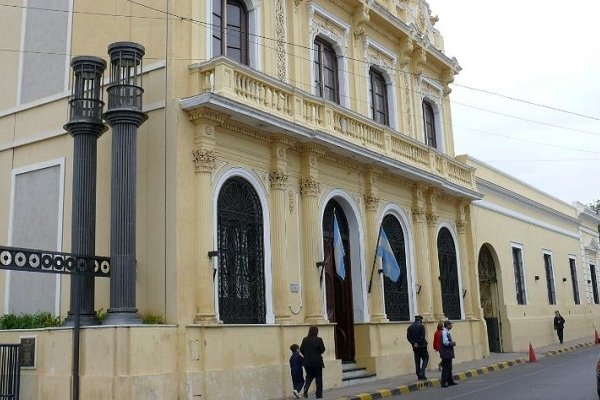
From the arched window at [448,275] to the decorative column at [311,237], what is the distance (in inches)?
303

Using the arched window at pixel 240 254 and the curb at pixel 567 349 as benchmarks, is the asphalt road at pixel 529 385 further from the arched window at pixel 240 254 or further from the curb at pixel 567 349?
the curb at pixel 567 349

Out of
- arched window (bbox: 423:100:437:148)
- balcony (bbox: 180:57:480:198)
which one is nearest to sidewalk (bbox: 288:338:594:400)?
balcony (bbox: 180:57:480:198)

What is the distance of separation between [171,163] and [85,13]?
15.7 ft

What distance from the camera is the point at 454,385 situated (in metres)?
17.2

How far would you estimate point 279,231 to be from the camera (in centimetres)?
1588

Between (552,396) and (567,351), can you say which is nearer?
(552,396)

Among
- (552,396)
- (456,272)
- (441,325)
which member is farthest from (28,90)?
(456,272)

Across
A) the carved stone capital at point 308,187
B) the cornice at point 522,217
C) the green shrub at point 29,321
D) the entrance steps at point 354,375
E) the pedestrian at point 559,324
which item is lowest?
the entrance steps at point 354,375

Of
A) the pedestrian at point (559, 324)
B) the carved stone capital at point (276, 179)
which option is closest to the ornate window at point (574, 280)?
the pedestrian at point (559, 324)

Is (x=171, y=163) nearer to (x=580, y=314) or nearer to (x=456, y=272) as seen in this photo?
(x=456, y=272)

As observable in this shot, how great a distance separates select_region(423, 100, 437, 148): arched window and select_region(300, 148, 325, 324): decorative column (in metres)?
9.11

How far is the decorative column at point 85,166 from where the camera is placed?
12.9m

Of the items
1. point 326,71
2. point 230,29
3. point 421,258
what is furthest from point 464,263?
point 230,29

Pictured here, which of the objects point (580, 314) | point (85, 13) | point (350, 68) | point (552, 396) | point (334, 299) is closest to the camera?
point (552, 396)
